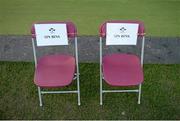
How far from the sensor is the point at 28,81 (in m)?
4.12

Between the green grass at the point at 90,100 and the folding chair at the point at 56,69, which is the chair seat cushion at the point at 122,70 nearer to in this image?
the folding chair at the point at 56,69

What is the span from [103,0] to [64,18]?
0.80 metres

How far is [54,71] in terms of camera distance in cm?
357

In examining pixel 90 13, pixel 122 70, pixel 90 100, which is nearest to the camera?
pixel 122 70

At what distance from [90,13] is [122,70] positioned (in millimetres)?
1716

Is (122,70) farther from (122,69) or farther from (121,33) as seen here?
(121,33)

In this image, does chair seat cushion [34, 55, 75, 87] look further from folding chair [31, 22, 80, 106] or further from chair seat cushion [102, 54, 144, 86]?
chair seat cushion [102, 54, 144, 86]

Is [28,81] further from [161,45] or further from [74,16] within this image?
[161,45]

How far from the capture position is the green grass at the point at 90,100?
12.1ft

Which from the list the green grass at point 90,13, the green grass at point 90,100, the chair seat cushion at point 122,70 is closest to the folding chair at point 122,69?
the chair seat cushion at point 122,70

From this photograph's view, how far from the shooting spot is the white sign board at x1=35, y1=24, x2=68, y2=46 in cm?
340

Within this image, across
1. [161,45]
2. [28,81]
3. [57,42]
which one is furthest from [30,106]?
[161,45]

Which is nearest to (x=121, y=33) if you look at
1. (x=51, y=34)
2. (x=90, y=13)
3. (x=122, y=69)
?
(x=122, y=69)

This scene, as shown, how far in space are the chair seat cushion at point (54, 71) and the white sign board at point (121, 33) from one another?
1.79 feet
